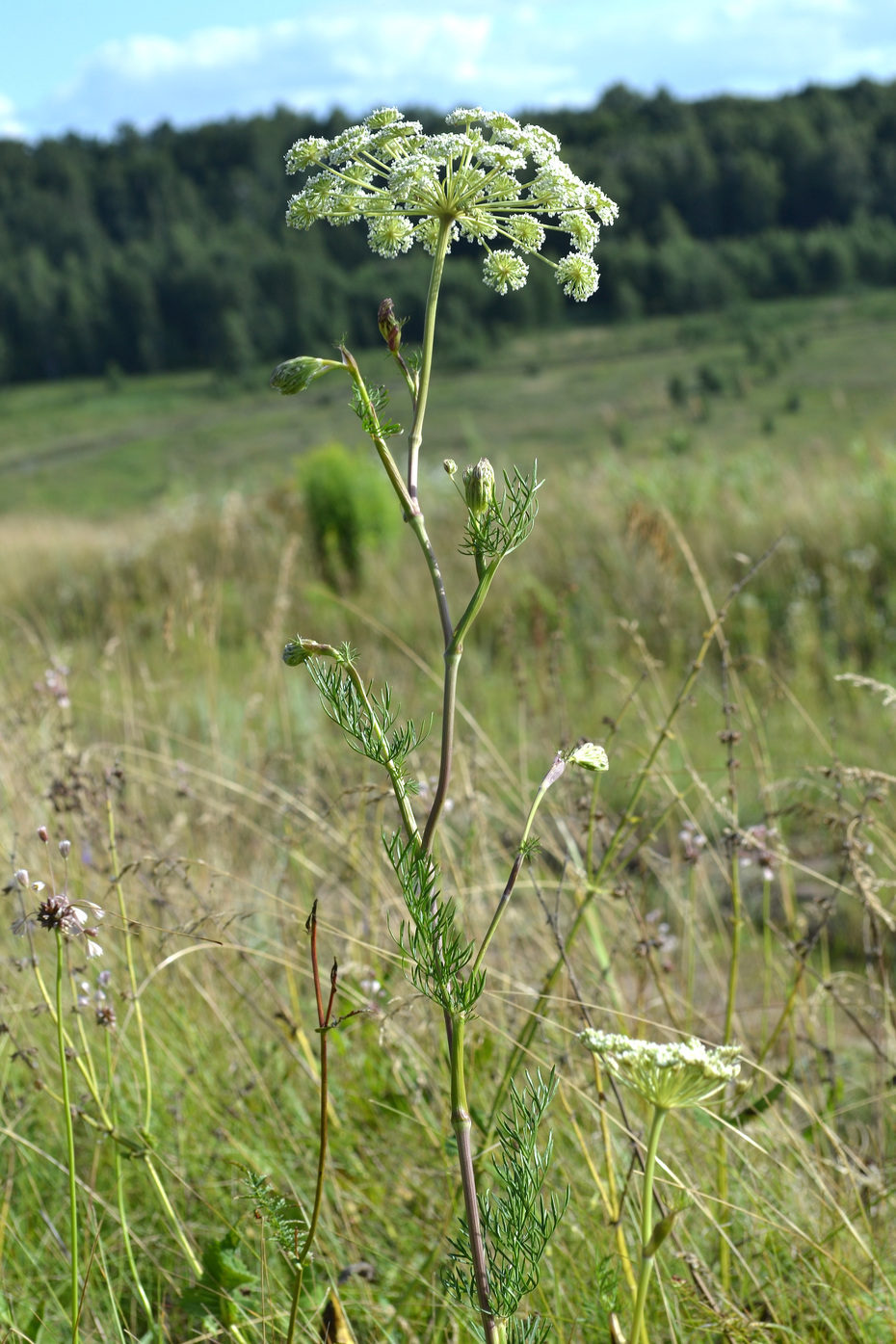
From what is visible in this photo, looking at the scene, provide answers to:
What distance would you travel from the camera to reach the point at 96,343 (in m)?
72.0

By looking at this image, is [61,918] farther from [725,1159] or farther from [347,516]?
[347,516]

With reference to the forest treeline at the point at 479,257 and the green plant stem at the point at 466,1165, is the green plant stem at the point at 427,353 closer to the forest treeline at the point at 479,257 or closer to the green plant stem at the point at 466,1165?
the green plant stem at the point at 466,1165

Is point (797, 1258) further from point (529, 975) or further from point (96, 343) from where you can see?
point (96, 343)

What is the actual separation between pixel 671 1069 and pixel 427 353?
0.66 m

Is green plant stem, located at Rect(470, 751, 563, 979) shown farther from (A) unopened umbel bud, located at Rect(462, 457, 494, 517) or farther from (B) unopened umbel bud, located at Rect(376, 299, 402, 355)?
(B) unopened umbel bud, located at Rect(376, 299, 402, 355)

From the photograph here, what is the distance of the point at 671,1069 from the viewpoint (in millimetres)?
907

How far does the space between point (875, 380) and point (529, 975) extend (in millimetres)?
41930

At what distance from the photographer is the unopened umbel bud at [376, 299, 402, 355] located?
95cm

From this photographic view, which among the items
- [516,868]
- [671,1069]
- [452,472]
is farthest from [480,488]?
[671,1069]

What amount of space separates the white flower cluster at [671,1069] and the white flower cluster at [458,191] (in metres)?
0.69

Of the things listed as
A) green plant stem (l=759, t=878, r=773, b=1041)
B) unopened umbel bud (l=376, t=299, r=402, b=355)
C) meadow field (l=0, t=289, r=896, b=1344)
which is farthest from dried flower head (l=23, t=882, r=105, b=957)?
green plant stem (l=759, t=878, r=773, b=1041)

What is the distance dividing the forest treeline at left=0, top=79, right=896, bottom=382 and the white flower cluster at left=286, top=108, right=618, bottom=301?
5370 cm

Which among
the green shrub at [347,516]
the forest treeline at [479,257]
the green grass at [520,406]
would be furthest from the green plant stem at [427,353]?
the forest treeline at [479,257]

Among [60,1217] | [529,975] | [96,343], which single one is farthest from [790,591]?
[96,343]
